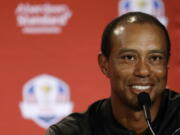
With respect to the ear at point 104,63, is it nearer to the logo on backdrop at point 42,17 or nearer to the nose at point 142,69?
the nose at point 142,69

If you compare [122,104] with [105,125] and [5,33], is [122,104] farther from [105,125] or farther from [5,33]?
[5,33]

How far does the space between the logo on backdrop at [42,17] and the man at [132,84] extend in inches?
34.5

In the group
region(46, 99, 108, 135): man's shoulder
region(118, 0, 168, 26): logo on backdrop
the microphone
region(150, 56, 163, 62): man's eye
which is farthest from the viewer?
region(118, 0, 168, 26): logo on backdrop

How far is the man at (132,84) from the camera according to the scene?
1514 mm

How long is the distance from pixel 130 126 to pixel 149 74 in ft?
0.56

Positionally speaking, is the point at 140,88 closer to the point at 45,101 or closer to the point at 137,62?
the point at 137,62

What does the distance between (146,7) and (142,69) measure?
104 centimetres

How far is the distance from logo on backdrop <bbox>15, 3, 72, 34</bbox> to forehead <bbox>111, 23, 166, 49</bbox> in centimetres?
97

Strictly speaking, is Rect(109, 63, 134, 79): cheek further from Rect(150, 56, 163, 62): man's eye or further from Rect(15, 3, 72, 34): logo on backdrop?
Rect(15, 3, 72, 34): logo on backdrop

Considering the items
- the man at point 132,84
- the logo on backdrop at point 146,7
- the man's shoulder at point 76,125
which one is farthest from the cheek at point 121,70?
the logo on backdrop at point 146,7

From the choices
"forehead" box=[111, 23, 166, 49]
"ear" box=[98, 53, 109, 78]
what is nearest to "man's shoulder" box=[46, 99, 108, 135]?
"ear" box=[98, 53, 109, 78]

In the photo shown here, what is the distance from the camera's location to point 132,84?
1519 millimetres

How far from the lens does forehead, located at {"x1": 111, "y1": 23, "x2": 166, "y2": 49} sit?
153cm

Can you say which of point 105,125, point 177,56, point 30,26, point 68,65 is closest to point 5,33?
point 30,26
